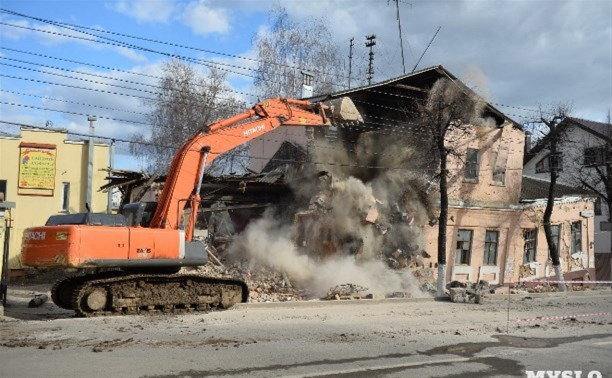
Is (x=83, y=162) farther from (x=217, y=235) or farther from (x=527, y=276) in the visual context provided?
(x=527, y=276)

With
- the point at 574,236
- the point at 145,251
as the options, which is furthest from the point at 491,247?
the point at 145,251

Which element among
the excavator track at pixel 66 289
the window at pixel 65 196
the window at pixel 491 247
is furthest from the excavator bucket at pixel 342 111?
the window at pixel 65 196

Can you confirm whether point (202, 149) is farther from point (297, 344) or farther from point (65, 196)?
point (65, 196)

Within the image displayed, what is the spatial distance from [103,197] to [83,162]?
1.63 m

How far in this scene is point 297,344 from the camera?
9.61 metres

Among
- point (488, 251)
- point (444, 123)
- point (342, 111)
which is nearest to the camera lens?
point (342, 111)

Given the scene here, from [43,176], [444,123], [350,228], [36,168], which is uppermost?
[444,123]

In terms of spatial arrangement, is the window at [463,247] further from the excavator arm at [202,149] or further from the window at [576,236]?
the excavator arm at [202,149]

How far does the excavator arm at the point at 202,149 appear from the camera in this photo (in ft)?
43.9

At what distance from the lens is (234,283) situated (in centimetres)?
1424

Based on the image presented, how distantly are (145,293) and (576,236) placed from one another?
982 inches

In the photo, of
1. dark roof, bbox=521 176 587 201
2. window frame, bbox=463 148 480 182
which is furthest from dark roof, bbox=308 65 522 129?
dark roof, bbox=521 176 587 201

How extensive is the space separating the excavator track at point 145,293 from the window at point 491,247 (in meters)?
15.3

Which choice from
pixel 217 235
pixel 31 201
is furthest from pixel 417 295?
pixel 31 201
